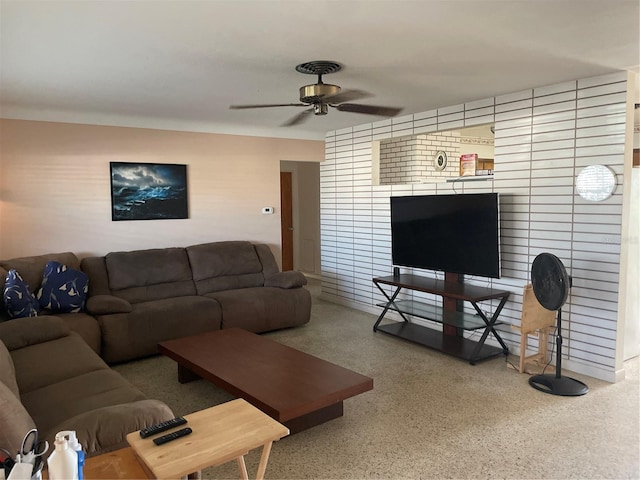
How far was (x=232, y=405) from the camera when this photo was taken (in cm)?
184

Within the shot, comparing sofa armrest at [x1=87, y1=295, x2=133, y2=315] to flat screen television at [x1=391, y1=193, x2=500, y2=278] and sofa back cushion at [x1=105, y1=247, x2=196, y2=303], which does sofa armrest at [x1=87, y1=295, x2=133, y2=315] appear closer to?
sofa back cushion at [x1=105, y1=247, x2=196, y2=303]

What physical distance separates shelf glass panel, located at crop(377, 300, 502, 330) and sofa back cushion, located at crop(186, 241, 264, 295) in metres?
1.67

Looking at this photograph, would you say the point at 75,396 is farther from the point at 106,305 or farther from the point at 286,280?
the point at 286,280

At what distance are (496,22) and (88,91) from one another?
3.10 meters

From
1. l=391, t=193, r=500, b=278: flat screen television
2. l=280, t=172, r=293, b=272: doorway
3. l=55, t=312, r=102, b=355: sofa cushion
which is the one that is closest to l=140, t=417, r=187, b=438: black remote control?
l=55, t=312, r=102, b=355: sofa cushion

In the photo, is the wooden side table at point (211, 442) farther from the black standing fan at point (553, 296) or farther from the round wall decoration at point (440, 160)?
the round wall decoration at point (440, 160)

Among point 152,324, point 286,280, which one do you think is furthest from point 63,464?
point 286,280

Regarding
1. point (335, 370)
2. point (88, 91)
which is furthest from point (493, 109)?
point (88, 91)

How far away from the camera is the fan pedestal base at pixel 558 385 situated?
10.8 ft

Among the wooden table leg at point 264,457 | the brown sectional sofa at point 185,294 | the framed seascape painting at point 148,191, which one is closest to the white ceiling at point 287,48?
the framed seascape painting at point 148,191

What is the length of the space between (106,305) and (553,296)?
362 centimetres

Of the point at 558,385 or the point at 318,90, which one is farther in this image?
the point at 558,385

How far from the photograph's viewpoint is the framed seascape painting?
4.91 metres

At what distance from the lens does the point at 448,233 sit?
4.34 metres
